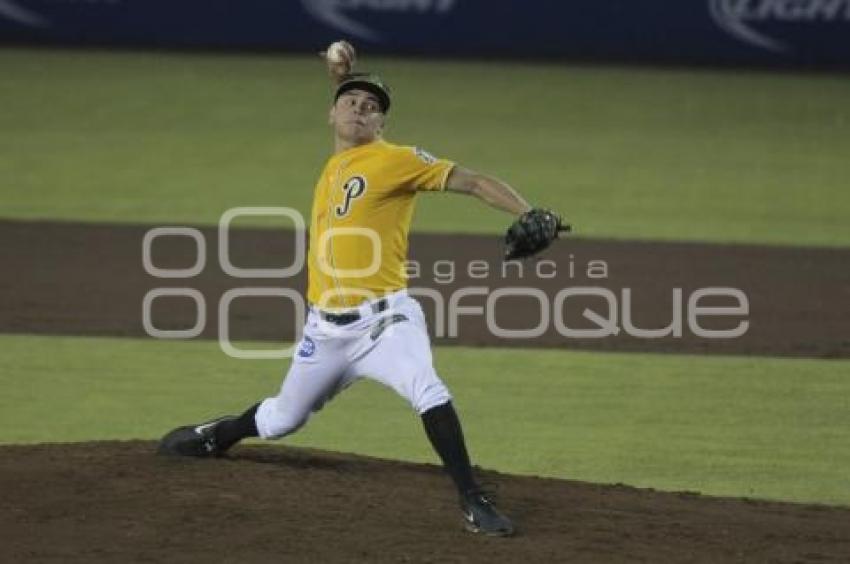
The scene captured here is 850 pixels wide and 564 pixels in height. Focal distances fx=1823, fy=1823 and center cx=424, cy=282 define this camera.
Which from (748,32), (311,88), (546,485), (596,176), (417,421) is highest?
(748,32)

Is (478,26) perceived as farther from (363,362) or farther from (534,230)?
(534,230)

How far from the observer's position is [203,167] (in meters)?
18.3

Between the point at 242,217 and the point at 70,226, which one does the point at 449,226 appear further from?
the point at 70,226

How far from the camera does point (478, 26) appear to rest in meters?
23.7

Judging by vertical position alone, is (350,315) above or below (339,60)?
below

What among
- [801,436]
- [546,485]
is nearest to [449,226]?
[801,436]

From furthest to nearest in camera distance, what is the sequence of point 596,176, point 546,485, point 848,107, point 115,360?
1. point 848,107
2. point 596,176
3. point 115,360
4. point 546,485

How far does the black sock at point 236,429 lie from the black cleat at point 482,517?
1.16 meters

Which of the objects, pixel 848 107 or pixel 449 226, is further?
pixel 848 107

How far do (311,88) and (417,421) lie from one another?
1314 cm

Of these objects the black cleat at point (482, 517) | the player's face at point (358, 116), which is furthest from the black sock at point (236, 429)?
the player's face at point (358, 116)

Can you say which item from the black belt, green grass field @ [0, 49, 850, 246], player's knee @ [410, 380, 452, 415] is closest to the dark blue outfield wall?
green grass field @ [0, 49, 850, 246]

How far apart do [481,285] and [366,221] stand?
6.17m

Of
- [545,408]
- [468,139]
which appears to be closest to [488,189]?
[545,408]
